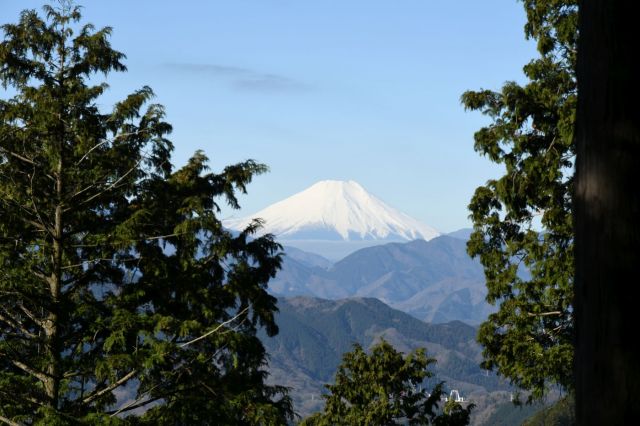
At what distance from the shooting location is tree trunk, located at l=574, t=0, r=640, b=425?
8.02ft

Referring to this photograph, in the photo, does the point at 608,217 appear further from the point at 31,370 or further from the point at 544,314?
the point at 544,314

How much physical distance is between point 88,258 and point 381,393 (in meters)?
17.4

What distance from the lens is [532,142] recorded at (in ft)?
63.2

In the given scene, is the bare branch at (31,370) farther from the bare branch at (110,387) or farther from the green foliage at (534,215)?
the green foliage at (534,215)

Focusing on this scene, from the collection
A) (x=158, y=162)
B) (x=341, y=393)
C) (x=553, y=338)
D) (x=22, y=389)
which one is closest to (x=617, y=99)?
(x=22, y=389)

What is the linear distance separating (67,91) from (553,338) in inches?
478

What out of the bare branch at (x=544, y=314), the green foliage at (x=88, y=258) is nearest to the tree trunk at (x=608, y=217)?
the green foliage at (x=88, y=258)

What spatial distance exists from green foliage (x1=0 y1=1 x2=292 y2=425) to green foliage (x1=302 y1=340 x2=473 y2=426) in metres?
13.6

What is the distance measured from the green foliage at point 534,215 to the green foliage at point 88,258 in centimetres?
633

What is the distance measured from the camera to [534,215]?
797 inches

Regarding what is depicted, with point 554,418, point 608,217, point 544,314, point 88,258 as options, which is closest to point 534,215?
point 544,314

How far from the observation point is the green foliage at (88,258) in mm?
14492

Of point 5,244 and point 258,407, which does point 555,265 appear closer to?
point 258,407

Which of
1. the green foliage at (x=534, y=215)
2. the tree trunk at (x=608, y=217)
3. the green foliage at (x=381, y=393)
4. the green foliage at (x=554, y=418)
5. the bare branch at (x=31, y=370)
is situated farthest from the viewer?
the green foliage at (x=554, y=418)
